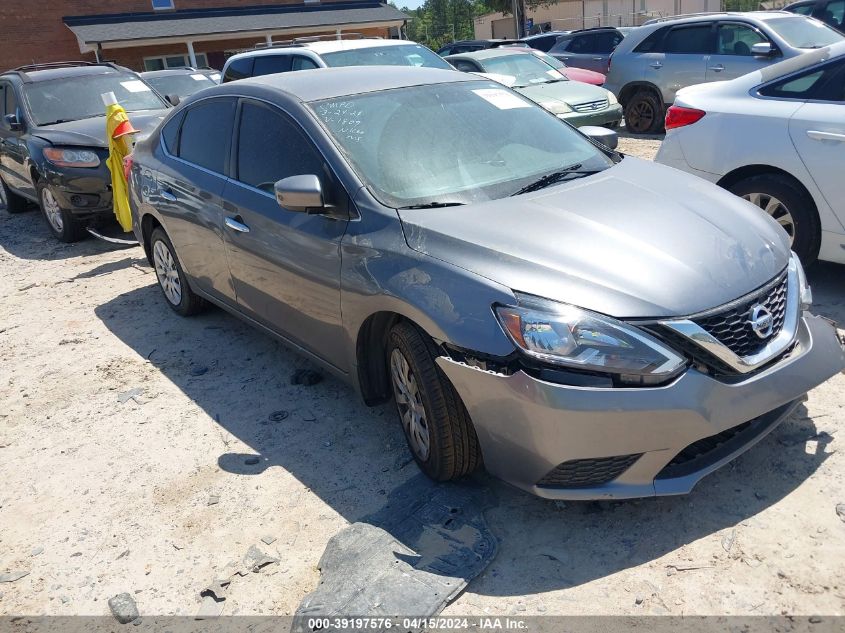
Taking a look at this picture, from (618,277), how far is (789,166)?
2.70 meters

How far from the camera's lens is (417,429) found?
131 inches

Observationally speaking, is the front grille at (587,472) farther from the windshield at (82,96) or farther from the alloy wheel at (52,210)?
the windshield at (82,96)

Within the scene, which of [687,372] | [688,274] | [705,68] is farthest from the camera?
[705,68]

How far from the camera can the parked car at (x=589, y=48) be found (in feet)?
52.1

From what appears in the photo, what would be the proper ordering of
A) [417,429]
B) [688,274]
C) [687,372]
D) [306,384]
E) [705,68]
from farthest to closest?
[705,68]
[306,384]
[417,429]
[688,274]
[687,372]

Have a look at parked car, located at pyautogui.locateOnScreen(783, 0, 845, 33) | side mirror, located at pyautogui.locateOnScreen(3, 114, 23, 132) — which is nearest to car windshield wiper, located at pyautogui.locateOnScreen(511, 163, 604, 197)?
side mirror, located at pyautogui.locateOnScreen(3, 114, 23, 132)

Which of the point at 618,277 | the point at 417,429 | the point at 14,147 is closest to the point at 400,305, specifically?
the point at 417,429

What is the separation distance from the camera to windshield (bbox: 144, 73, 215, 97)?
12.6 m

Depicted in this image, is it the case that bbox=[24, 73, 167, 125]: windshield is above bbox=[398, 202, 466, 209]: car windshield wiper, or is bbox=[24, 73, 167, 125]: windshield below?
above

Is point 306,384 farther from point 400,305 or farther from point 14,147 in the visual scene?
point 14,147

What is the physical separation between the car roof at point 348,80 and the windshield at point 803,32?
7675mm

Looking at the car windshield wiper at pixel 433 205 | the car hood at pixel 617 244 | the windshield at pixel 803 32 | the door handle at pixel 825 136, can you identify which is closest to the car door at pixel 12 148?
the car windshield wiper at pixel 433 205

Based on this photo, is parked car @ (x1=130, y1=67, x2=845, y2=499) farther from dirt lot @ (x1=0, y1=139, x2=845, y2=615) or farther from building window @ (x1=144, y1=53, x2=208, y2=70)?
building window @ (x1=144, y1=53, x2=208, y2=70)

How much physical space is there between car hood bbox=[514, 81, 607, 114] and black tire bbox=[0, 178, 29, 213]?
7.44m
